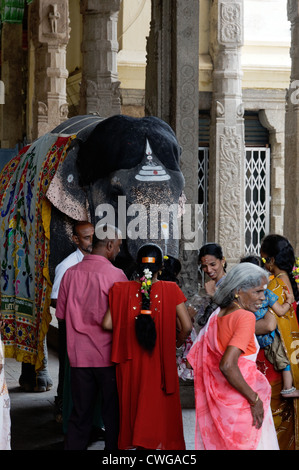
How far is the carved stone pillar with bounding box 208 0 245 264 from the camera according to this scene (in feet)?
48.0

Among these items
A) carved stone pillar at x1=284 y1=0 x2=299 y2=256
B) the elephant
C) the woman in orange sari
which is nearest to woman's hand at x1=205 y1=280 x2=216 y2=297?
the elephant

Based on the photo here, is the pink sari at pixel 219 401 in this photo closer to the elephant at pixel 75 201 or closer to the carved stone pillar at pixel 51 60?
the elephant at pixel 75 201

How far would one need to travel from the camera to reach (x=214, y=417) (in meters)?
4.58

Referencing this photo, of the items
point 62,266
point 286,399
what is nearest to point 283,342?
point 286,399

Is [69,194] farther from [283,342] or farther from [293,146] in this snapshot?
[293,146]

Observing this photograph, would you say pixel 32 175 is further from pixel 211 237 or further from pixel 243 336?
pixel 211 237

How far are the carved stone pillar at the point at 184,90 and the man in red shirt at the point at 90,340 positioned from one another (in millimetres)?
3032

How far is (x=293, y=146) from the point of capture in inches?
375

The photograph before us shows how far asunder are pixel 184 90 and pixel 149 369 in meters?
3.89

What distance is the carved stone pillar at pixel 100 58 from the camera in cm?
1216

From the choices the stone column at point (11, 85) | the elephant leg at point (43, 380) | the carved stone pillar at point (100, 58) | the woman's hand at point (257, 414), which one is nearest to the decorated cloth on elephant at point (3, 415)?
the woman's hand at point (257, 414)

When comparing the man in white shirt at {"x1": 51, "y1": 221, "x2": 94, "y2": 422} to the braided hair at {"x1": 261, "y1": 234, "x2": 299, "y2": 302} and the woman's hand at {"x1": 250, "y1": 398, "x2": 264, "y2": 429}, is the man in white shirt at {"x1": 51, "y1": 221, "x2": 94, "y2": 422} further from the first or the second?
the woman's hand at {"x1": 250, "y1": 398, "x2": 264, "y2": 429}

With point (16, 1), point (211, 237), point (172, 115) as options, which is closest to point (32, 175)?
point (172, 115)

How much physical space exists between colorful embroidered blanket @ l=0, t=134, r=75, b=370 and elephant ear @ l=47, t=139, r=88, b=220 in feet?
0.60
